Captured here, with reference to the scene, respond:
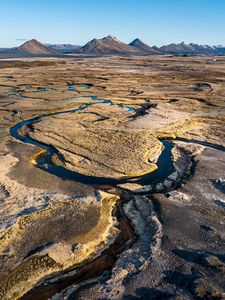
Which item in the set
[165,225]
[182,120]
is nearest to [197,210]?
[165,225]

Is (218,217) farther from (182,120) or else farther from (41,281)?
(182,120)

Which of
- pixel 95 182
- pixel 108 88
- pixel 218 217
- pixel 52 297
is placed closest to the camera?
pixel 52 297

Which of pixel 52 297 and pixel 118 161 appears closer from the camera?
pixel 52 297

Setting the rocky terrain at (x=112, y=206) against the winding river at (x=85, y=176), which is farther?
the winding river at (x=85, y=176)

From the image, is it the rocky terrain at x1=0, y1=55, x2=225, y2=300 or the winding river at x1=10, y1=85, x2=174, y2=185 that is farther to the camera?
the winding river at x1=10, y1=85, x2=174, y2=185

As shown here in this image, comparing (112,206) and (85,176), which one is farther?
(85,176)

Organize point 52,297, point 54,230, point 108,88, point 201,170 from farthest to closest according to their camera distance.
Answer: point 108,88 < point 201,170 < point 54,230 < point 52,297

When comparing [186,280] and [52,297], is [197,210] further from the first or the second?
[52,297]
